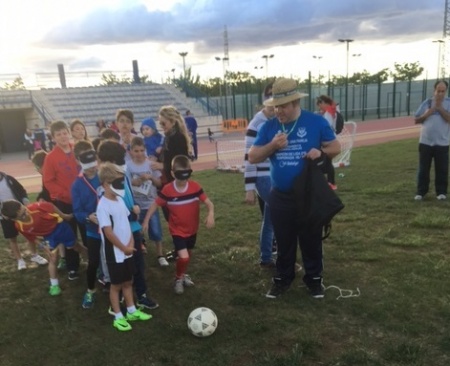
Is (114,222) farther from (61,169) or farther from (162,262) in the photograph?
(162,262)

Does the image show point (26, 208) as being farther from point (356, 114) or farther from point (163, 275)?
point (356, 114)

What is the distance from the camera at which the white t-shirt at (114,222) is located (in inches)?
146

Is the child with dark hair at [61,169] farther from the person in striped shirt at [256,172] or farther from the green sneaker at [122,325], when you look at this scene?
the person in striped shirt at [256,172]

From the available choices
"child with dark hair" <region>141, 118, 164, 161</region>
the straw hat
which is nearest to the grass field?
"child with dark hair" <region>141, 118, 164, 161</region>

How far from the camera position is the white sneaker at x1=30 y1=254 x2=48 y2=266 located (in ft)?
19.2

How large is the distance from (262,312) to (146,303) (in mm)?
1174

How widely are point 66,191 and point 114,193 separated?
4.48 ft

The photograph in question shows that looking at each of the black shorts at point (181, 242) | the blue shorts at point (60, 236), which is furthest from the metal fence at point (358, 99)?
the black shorts at point (181, 242)

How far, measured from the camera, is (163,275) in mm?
5156

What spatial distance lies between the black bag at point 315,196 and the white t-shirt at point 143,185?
2.00 meters

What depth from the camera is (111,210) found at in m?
3.72

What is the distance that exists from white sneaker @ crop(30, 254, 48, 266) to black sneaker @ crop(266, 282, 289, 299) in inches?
130

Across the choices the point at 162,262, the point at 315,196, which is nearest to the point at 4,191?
the point at 162,262

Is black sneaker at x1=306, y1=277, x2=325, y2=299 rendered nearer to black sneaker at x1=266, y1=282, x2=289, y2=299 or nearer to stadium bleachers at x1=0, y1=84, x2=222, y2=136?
black sneaker at x1=266, y1=282, x2=289, y2=299
